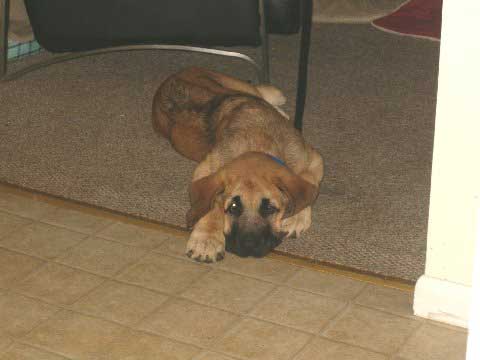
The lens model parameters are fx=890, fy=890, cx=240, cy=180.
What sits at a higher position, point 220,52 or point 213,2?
point 213,2

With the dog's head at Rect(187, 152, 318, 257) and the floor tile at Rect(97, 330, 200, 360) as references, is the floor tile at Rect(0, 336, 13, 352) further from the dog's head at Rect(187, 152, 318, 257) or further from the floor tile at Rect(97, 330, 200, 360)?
the dog's head at Rect(187, 152, 318, 257)

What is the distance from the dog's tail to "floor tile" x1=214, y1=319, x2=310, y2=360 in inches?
71.1

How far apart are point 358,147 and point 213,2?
40.9 inches

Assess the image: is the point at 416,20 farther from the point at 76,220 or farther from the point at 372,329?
the point at 372,329

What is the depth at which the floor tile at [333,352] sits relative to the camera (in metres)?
2.64

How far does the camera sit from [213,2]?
438 cm

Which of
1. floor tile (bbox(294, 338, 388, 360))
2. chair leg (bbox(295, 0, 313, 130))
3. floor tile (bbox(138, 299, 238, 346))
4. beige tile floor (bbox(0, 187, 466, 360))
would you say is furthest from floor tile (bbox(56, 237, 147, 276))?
chair leg (bbox(295, 0, 313, 130))

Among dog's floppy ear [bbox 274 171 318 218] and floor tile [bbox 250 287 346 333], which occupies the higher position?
dog's floppy ear [bbox 274 171 318 218]

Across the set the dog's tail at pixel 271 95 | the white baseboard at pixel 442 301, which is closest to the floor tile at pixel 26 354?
the white baseboard at pixel 442 301

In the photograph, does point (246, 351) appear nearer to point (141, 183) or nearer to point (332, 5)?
point (141, 183)

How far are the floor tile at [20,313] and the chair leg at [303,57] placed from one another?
166 centimetres

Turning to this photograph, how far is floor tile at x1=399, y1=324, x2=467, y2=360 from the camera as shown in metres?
2.64

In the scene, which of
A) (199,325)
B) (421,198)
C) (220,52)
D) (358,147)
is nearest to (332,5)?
(220,52)

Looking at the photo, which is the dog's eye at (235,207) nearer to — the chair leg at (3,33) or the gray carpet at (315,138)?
the gray carpet at (315,138)
